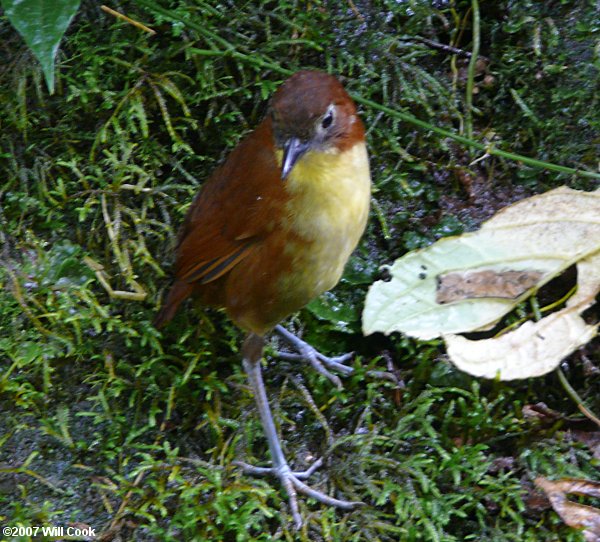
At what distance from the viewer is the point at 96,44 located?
2.90 metres

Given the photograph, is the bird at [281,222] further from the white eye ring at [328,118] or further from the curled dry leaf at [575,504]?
the curled dry leaf at [575,504]

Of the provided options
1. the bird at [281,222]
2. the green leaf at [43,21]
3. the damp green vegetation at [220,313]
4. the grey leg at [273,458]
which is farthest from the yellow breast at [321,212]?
the green leaf at [43,21]

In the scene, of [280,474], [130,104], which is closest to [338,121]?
[130,104]

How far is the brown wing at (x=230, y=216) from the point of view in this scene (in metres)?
2.32

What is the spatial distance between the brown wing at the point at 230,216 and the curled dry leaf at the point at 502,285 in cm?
51

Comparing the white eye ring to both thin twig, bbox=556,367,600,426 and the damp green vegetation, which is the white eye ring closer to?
the damp green vegetation

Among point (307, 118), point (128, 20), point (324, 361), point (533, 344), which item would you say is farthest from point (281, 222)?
point (128, 20)

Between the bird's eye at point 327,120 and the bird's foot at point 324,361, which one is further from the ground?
the bird's eye at point 327,120

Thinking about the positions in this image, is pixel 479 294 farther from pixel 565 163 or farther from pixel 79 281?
pixel 79 281

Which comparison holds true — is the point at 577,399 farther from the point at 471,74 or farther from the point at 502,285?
the point at 471,74

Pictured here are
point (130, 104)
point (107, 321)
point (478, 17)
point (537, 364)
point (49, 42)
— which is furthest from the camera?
point (478, 17)

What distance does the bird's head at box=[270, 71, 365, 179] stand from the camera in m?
2.21

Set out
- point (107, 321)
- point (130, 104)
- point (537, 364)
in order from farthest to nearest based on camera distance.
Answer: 1. point (130, 104)
2. point (107, 321)
3. point (537, 364)

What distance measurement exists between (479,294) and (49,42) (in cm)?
152
